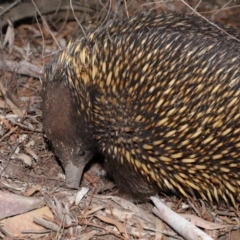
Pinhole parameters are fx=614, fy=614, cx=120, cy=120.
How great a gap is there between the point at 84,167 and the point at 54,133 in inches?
16.8

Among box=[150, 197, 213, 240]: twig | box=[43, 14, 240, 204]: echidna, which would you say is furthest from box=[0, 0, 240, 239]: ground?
box=[43, 14, 240, 204]: echidna

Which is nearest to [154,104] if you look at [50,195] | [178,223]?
[178,223]

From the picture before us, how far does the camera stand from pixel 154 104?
11.2 ft

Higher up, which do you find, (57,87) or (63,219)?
(57,87)

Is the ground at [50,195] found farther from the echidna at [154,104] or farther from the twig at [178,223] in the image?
the echidna at [154,104]

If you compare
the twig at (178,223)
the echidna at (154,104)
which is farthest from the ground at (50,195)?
the echidna at (154,104)

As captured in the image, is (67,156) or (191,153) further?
(67,156)

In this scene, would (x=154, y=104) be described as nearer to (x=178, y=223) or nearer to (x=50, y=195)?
(x=178, y=223)

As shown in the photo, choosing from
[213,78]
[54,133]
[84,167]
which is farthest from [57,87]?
[213,78]

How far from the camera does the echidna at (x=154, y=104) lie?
130 inches

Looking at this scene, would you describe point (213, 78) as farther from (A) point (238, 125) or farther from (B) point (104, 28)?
(B) point (104, 28)

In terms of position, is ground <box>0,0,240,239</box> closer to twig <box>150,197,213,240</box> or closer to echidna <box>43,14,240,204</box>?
twig <box>150,197,213,240</box>

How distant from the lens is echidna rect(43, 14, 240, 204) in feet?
10.9

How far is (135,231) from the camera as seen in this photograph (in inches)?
139
